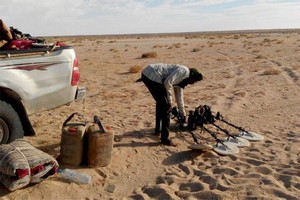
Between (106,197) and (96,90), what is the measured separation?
26.0 feet

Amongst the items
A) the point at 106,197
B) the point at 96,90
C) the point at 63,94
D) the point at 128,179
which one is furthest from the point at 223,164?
the point at 96,90

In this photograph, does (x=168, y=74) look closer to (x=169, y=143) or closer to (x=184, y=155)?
(x=169, y=143)

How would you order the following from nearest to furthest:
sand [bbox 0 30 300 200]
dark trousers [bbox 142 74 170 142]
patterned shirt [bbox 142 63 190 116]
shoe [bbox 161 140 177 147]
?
sand [bbox 0 30 300 200] < patterned shirt [bbox 142 63 190 116] < dark trousers [bbox 142 74 170 142] < shoe [bbox 161 140 177 147]

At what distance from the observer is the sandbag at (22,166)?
4.03m

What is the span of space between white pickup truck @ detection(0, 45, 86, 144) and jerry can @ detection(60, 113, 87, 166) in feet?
1.95

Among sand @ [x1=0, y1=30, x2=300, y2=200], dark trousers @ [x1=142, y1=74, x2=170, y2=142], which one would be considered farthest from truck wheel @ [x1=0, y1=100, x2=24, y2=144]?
dark trousers @ [x1=142, y1=74, x2=170, y2=142]

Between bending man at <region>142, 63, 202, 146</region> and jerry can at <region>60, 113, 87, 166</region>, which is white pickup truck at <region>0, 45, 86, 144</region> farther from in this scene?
bending man at <region>142, 63, 202, 146</region>

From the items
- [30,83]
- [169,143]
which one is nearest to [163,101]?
[169,143]

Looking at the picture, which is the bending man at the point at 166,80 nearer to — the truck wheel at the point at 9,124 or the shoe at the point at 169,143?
the shoe at the point at 169,143

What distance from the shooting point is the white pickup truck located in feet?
15.9

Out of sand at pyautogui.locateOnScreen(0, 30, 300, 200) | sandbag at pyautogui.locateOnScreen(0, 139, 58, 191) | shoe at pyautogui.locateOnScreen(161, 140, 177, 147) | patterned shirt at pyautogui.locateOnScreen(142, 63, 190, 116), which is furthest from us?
shoe at pyautogui.locateOnScreen(161, 140, 177, 147)

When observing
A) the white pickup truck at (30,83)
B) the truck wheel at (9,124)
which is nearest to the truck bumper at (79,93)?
the white pickup truck at (30,83)

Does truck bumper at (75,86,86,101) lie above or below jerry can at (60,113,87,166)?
above

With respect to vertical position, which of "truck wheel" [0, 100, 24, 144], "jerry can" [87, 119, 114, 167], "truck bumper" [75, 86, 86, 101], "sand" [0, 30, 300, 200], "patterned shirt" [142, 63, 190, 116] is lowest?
"sand" [0, 30, 300, 200]
